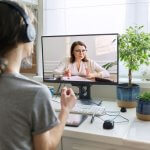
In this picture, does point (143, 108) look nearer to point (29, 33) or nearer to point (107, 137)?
point (107, 137)

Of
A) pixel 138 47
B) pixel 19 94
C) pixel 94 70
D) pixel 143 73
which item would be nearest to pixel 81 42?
pixel 94 70

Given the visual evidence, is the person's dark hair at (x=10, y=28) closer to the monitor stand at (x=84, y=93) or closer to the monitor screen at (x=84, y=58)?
the monitor screen at (x=84, y=58)

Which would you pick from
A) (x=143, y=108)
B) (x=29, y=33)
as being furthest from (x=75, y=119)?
(x=29, y=33)

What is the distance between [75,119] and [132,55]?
1.89 feet

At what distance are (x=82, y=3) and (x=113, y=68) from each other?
67 cm

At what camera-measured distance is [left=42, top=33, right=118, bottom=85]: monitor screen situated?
171 cm

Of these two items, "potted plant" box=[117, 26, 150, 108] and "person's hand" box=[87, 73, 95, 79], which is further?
"person's hand" box=[87, 73, 95, 79]

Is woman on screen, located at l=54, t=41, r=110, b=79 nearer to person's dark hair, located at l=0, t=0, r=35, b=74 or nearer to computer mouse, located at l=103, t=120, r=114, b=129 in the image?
computer mouse, located at l=103, t=120, r=114, b=129

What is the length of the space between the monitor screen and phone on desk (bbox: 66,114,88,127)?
0.34 metres

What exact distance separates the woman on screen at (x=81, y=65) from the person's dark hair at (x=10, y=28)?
0.96 metres

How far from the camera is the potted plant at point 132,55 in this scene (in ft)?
5.38

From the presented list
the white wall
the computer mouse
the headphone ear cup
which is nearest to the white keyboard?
the computer mouse

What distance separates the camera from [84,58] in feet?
5.77

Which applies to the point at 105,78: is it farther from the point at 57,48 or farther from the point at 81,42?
the point at 57,48
